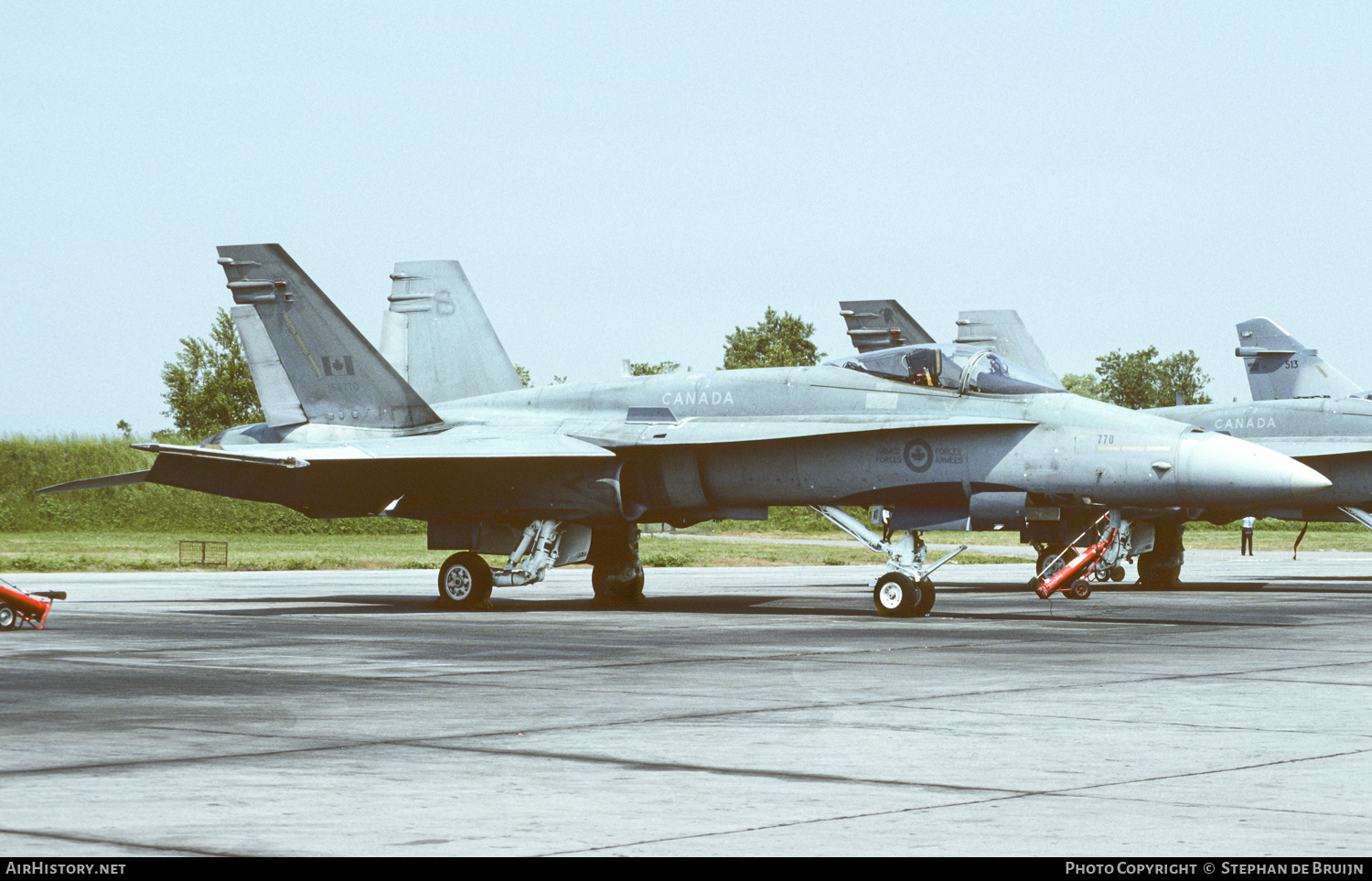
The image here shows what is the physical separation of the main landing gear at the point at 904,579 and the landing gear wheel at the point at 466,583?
465 cm

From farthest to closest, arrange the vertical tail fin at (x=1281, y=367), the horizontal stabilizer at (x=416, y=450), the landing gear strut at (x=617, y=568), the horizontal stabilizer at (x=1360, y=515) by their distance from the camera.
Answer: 1. the vertical tail fin at (x=1281, y=367)
2. the horizontal stabilizer at (x=1360, y=515)
3. the landing gear strut at (x=617, y=568)
4. the horizontal stabilizer at (x=416, y=450)

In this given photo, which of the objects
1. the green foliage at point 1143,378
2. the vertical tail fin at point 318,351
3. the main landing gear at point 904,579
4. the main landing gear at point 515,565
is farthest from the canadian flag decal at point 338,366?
the green foliage at point 1143,378

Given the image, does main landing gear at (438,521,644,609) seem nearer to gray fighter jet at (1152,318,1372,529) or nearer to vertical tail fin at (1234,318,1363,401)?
gray fighter jet at (1152,318,1372,529)

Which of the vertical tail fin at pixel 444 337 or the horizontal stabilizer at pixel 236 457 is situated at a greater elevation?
the vertical tail fin at pixel 444 337

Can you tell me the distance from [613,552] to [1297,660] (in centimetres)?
979

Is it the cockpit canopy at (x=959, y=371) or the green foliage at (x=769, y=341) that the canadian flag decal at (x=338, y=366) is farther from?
the green foliage at (x=769, y=341)

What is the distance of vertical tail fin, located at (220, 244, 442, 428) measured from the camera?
19.5 m

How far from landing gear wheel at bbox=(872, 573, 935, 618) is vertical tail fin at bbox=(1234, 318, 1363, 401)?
48.8 ft

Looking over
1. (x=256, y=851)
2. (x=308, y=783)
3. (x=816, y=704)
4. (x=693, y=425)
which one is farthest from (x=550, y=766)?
(x=693, y=425)

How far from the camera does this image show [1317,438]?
80.3 ft

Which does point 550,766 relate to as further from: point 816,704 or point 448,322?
point 448,322

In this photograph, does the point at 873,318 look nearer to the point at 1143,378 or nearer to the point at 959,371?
the point at 959,371

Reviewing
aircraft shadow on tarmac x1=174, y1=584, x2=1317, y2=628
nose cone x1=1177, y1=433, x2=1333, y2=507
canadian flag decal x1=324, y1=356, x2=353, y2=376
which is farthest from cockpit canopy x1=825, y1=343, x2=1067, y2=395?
canadian flag decal x1=324, y1=356, x2=353, y2=376

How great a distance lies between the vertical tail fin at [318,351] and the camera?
19469 millimetres
